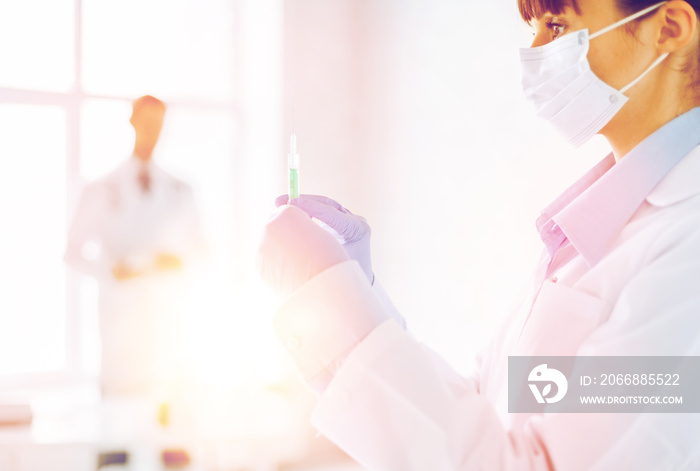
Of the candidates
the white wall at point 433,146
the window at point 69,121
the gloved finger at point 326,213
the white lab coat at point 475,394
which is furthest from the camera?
the window at point 69,121

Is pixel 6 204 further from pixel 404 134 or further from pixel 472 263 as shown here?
pixel 472 263

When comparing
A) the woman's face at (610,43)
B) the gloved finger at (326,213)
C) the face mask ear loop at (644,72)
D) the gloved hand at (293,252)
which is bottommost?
the gloved hand at (293,252)

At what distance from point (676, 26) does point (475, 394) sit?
0.49m

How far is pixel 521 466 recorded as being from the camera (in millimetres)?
487

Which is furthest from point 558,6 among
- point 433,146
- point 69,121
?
point 69,121

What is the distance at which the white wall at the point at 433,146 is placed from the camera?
1.88m

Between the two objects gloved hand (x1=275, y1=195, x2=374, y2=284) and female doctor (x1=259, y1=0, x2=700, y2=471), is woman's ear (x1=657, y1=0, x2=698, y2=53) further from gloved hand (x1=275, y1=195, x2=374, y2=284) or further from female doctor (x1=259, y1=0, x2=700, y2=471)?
gloved hand (x1=275, y1=195, x2=374, y2=284)

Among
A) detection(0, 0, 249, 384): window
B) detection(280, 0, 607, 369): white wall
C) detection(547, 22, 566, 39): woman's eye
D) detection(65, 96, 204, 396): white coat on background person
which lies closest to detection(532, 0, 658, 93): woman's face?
detection(547, 22, 566, 39): woman's eye

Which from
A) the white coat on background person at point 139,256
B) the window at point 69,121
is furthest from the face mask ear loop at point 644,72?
the window at point 69,121

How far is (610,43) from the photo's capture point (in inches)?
28.1

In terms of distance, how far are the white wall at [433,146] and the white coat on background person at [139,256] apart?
1.92ft

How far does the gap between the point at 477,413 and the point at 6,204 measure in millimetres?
2245

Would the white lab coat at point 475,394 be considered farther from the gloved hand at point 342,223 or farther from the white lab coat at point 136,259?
the white lab coat at point 136,259

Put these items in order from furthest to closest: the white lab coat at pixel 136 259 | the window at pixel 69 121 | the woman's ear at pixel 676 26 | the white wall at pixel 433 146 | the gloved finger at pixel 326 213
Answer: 1. the window at pixel 69 121
2. the white lab coat at pixel 136 259
3. the white wall at pixel 433 146
4. the gloved finger at pixel 326 213
5. the woman's ear at pixel 676 26
